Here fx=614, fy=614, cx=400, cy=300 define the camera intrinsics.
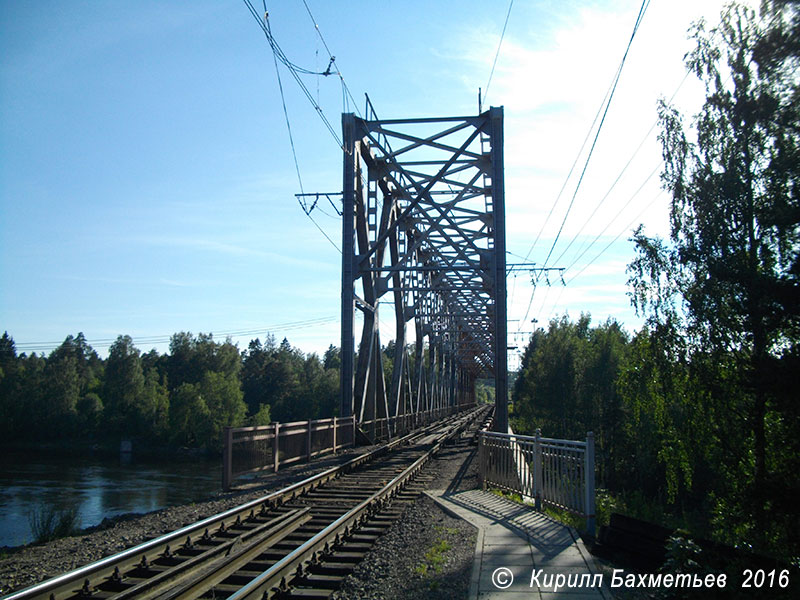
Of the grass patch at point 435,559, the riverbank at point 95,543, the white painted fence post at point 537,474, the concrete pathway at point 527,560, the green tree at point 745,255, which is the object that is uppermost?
the green tree at point 745,255

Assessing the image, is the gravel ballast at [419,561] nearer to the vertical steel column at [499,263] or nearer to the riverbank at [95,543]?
the riverbank at [95,543]

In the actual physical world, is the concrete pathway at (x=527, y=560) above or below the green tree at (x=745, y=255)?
below

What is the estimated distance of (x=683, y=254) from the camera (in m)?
9.82

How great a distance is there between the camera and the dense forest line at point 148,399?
196 feet

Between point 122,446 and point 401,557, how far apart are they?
57.7 metres

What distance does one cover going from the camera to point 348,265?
67.5 feet

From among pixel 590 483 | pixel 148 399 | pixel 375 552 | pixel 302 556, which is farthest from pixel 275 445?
pixel 148 399

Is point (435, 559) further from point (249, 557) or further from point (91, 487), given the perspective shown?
point (91, 487)

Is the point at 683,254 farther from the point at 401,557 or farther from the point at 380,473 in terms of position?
the point at 380,473

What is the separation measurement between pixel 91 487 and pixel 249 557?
26.6 meters

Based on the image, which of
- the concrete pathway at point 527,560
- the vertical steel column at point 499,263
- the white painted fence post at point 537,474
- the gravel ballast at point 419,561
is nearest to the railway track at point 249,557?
the gravel ballast at point 419,561

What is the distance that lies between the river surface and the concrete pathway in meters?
7.62

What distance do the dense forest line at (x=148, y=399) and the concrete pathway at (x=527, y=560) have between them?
5154cm

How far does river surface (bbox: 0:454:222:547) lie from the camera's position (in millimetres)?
19517
